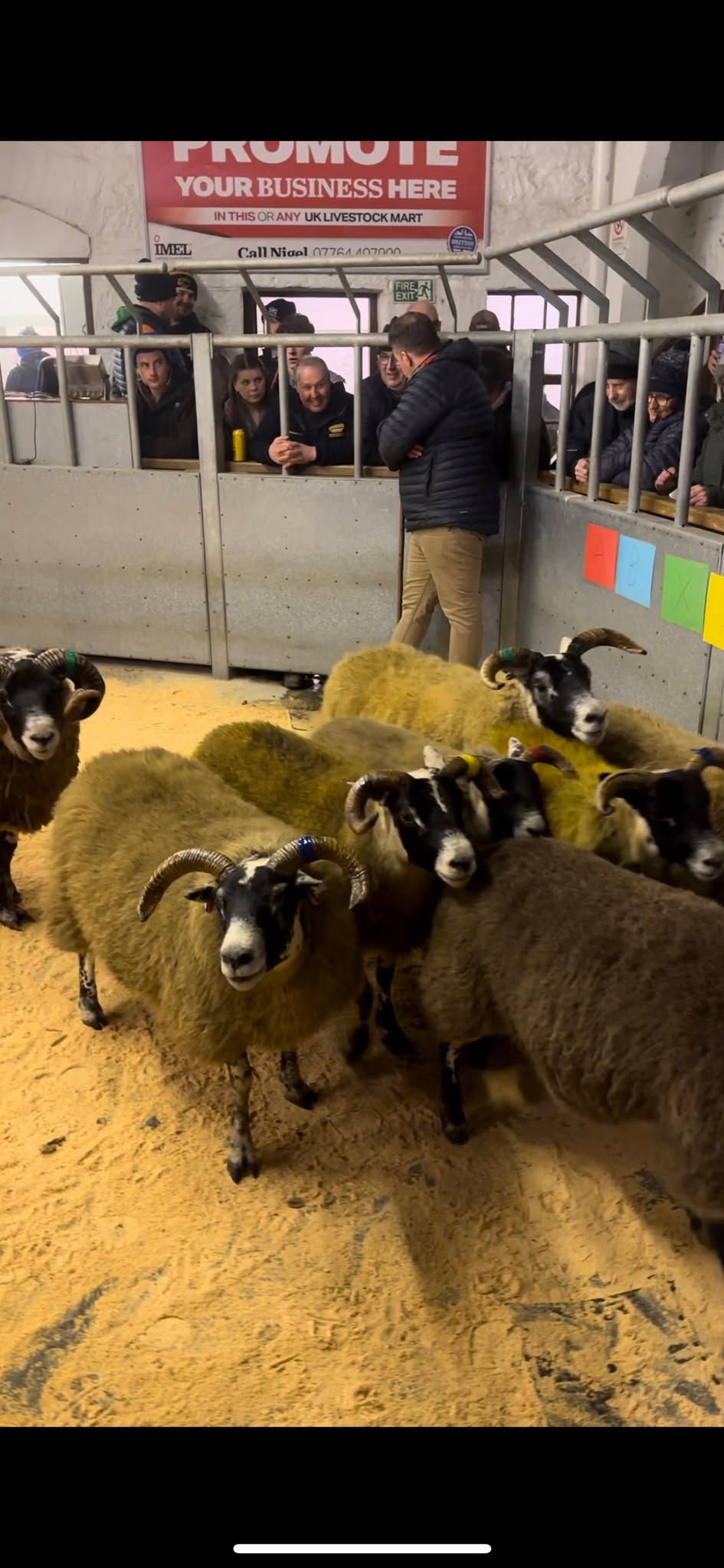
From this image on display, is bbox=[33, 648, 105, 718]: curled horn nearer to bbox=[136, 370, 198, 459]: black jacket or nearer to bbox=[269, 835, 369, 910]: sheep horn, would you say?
bbox=[269, 835, 369, 910]: sheep horn

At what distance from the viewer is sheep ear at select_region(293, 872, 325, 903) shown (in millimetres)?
2447

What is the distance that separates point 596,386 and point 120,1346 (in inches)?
160

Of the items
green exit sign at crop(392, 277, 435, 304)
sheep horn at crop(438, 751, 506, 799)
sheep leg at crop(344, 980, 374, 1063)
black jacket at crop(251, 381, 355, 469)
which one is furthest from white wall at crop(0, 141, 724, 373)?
sheep leg at crop(344, 980, 374, 1063)

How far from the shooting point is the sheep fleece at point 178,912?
260 cm

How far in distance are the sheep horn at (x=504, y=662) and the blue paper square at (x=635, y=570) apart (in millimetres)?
843

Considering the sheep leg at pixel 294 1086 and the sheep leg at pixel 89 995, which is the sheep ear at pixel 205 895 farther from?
the sheep leg at pixel 89 995

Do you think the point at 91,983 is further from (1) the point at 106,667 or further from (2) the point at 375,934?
(1) the point at 106,667

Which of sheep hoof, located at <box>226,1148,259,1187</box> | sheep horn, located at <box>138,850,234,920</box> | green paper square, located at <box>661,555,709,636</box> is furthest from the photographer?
green paper square, located at <box>661,555,709,636</box>

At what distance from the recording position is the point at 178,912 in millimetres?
2721

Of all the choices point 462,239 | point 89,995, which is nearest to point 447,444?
point 89,995

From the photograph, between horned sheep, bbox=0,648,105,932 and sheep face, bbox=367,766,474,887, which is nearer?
sheep face, bbox=367,766,474,887

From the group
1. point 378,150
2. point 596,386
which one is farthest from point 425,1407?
point 378,150

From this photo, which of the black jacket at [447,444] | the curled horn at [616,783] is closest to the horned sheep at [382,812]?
the curled horn at [616,783]

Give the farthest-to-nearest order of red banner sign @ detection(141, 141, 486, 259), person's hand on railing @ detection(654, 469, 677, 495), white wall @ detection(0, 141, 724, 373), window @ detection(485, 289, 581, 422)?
window @ detection(485, 289, 581, 422) → red banner sign @ detection(141, 141, 486, 259) → white wall @ detection(0, 141, 724, 373) → person's hand on railing @ detection(654, 469, 677, 495)
